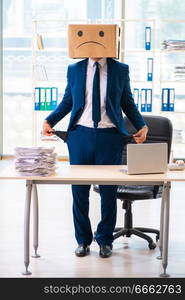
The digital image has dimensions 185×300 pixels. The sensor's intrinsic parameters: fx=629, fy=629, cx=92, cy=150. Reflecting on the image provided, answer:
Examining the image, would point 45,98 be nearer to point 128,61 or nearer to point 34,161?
point 128,61

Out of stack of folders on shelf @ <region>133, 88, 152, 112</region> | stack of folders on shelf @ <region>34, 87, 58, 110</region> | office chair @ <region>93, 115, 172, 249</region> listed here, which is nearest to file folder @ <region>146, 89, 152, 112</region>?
stack of folders on shelf @ <region>133, 88, 152, 112</region>

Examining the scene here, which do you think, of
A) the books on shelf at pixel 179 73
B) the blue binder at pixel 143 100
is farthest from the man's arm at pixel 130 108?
the books on shelf at pixel 179 73


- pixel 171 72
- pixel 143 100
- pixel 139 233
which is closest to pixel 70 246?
pixel 139 233

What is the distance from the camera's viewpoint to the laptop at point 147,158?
3.69 meters

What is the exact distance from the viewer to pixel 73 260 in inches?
164

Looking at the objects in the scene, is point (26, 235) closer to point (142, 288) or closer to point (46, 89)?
point (142, 288)

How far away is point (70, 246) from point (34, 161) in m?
1.03

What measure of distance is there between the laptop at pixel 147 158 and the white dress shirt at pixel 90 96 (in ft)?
1.45

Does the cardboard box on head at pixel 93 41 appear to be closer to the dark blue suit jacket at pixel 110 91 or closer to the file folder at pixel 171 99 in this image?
the dark blue suit jacket at pixel 110 91

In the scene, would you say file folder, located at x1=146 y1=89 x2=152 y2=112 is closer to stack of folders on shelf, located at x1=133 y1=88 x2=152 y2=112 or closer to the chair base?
stack of folders on shelf, located at x1=133 y1=88 x2=152 y2=112

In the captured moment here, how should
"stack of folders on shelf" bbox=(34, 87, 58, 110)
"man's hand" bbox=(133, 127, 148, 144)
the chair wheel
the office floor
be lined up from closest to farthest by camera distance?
1. the office floor
2. "man's hand" bbox=(133, 127, 148, 144)
3. the chair wheel
4. "stack of folders on shelf" bbox=(34, 87, 58, 110)

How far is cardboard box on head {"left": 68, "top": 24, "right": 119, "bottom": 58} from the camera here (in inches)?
159

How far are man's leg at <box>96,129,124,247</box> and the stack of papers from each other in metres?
0.44

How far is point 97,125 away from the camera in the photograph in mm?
4059
